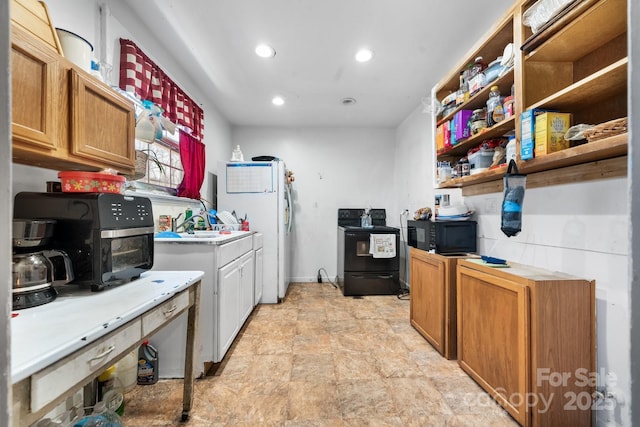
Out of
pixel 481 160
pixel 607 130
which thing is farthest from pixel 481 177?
pixel 607 130

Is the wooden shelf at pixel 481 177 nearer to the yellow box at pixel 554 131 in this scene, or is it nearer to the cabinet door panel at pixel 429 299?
the yellow box at pixel 554 131

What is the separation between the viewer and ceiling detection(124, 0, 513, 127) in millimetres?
1893

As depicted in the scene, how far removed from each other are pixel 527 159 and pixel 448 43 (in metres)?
1.35

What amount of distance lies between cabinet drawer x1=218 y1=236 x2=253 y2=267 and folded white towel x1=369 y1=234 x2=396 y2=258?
5.12 ft

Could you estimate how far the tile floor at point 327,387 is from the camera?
147 centimetres

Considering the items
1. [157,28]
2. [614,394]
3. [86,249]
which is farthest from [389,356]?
[157,28]

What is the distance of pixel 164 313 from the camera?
1.15 m

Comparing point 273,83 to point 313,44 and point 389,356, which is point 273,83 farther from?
point 389,356

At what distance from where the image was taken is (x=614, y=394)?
4.19 ft

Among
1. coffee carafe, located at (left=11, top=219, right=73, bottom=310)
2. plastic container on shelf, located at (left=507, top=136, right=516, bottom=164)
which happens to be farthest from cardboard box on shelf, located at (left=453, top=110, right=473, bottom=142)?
coffee carafe, located at (left=11, top=219, right=73, bottom=310)

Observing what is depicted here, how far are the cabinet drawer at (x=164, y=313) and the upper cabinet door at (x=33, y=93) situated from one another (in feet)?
2.36

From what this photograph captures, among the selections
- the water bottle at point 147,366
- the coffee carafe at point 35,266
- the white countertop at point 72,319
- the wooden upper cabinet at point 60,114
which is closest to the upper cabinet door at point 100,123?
the wooden upper cabinet at point 60,114

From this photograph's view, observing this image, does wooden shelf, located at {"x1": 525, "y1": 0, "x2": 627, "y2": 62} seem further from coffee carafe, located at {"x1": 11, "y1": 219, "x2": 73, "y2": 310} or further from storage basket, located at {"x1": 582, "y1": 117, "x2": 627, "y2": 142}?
coffee carafe, located at {"x1": 11, "y1": 219, "x2": 73, "y2": 310}

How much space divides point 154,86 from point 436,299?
2735 mm
